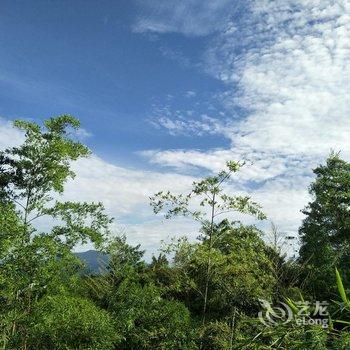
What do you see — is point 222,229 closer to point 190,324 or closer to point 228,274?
point 228,274

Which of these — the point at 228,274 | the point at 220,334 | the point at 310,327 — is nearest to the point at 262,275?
the point at 228,274

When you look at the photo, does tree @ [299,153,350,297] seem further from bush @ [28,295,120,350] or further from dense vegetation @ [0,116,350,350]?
bush @ [28,295,120,350]

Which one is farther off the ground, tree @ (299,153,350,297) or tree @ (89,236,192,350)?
tree @ (299,153,350,297)

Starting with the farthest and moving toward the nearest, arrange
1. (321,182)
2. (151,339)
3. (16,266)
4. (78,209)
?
(321,182)
(78,209)
(151,339)
(16,266)

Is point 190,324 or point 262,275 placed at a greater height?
point 262,275

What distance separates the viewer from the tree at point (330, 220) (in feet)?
68.1

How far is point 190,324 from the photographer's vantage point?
1328 cm

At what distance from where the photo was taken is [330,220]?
22031 mm

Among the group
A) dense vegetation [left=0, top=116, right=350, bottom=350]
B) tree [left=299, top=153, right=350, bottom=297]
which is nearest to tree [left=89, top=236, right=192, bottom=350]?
dense vegetation [left=0, top=116, right=350, bottom=350]

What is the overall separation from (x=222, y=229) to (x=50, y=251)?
15.0 ft

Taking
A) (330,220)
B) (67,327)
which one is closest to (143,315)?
(67,327)

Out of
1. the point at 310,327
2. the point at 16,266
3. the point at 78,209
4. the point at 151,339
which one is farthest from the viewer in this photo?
the point at 78,209

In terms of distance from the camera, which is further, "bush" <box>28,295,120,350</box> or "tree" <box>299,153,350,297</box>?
"tree" <box>299,153,350,297</box>

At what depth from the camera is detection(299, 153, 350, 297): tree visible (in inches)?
817
